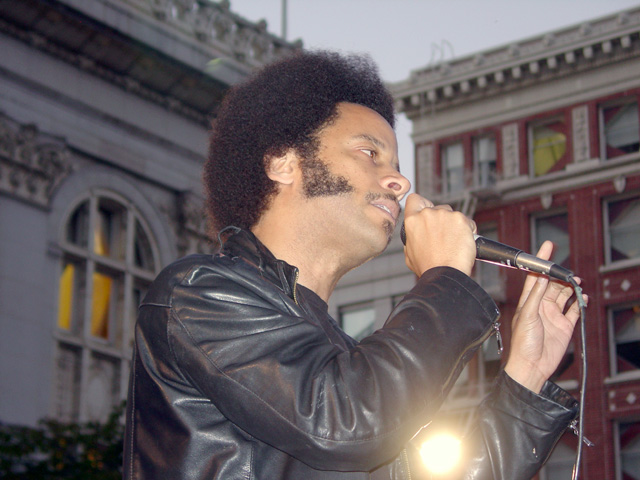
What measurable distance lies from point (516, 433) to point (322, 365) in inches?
41.5

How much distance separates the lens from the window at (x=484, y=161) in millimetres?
37844

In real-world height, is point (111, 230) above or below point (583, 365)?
above

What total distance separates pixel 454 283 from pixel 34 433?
49.2ft

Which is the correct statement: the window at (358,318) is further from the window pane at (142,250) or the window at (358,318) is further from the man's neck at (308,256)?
the man's neck at (308,256)

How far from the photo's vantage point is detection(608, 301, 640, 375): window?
33.6 m

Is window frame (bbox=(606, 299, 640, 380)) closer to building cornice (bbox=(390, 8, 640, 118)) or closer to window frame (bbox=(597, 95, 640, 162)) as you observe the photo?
window frame (bbox=(597, 95, 640, 162))

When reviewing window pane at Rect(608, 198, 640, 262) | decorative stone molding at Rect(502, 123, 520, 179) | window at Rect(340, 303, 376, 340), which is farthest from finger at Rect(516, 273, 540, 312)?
decorative stone molding at Rect(502, 123, 520, 179)

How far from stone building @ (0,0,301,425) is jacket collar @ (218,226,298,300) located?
57.4ft

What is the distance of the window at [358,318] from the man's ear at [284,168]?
109ft

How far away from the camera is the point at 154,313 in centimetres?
351

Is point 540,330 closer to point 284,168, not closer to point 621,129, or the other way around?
point 284,168

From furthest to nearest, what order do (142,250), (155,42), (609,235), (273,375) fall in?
1. (609,235)
2. (142,250)
3. (155,42)
4. (273,375)

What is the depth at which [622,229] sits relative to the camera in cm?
3500

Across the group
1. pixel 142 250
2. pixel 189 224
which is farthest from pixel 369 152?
pixel 189 224
